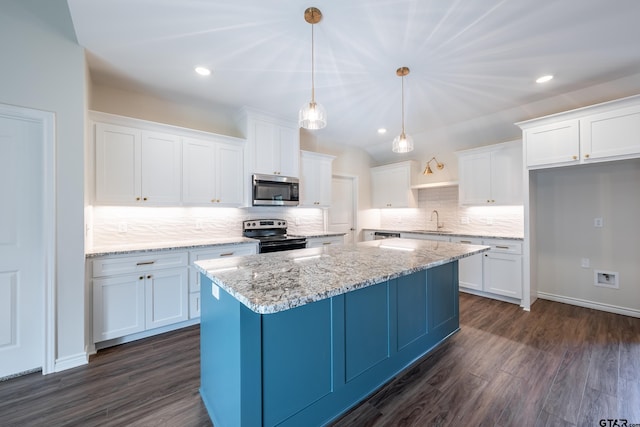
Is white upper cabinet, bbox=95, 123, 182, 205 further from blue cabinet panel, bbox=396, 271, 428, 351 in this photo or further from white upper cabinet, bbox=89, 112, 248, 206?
blue cabinet panel, bbox=396, 271, 428, 351

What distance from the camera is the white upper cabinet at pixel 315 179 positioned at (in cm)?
436

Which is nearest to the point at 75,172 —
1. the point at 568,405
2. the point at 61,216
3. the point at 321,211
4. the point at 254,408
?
the point at 61,216

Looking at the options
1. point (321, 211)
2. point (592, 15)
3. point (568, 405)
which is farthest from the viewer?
point (321, 211)

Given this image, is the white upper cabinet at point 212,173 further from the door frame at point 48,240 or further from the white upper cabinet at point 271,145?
the door frame at point 48,240

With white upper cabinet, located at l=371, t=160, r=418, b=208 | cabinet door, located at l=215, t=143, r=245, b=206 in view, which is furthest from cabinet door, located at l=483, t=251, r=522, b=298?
cabinet door, located at l=215, t=143, r=245, b=206

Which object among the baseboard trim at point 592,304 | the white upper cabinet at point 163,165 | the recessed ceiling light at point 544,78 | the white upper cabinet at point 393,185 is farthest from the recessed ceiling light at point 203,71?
the baseboard trim at point 592,304

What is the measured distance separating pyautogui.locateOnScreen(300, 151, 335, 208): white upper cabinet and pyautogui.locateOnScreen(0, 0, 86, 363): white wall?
276 centimetres

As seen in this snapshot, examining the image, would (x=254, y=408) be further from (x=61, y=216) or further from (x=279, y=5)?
(x=279, y=5)

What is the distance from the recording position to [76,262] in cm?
221

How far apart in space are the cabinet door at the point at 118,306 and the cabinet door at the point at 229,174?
4.41 feet

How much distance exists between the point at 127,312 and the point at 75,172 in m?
1.37

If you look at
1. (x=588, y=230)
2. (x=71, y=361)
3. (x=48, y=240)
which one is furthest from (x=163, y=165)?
(x=588, y=230)

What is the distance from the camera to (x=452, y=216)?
4789mm

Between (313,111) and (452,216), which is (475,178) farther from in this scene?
(313,111)
